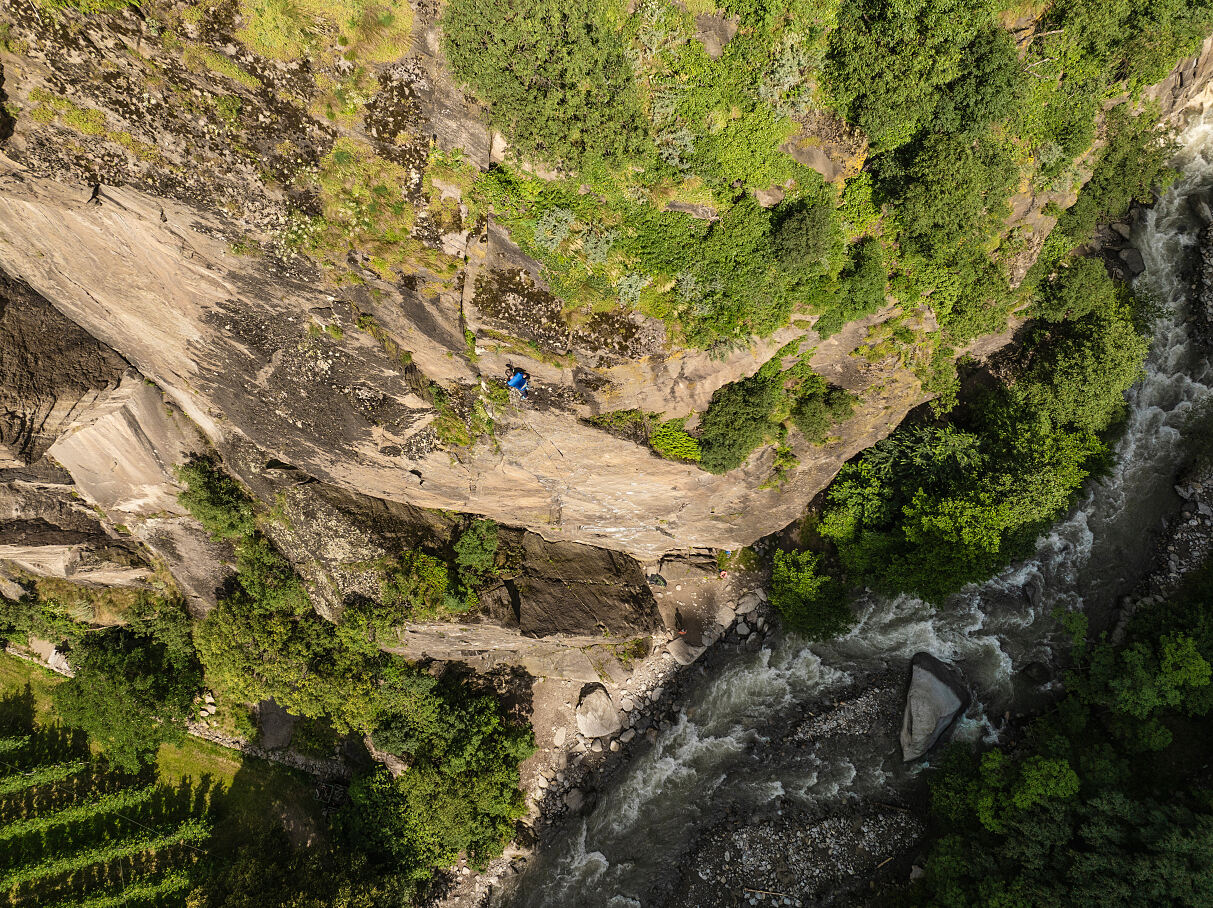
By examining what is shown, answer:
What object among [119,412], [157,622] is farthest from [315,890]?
[119,412]

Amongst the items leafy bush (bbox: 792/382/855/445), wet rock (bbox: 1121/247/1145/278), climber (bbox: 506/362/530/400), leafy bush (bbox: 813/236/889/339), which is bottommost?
climber (bbox: 506/362/530/400)

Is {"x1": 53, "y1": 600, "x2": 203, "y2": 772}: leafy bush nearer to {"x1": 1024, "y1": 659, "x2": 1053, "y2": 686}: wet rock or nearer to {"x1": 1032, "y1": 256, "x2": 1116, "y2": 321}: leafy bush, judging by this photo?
{"x1": 1024, "y1": 659, "x2": 1053, "y2": 686}: wet rock

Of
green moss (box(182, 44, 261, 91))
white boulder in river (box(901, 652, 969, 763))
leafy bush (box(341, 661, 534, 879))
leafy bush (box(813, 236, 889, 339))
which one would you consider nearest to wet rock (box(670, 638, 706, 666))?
leafy bush (box(341, 661, 534, 879))

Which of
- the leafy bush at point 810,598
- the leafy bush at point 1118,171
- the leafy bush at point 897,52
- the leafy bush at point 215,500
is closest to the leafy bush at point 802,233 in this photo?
the leafy bush at point 897,52

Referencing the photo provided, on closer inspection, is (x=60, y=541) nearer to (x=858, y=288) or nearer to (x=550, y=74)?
(x=550, y=74)

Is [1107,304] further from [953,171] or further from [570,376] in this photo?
[570,376]

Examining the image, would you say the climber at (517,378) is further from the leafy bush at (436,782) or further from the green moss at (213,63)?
the leafy bush at (436,782)

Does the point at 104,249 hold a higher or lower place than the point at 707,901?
higher
